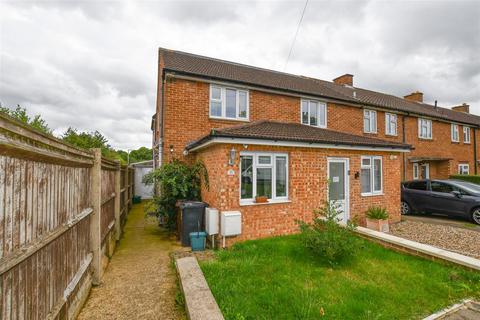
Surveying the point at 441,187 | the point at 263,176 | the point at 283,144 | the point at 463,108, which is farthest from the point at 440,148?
the point at 263,176

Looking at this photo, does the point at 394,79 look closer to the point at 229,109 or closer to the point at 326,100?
the point at 326,100

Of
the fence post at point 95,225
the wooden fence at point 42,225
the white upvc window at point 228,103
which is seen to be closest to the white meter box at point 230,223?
the fence post at point 95,225

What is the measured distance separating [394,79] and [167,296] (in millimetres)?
24238

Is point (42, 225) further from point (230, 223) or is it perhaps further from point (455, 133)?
point (455, 133)

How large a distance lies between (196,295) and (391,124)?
16.5 m

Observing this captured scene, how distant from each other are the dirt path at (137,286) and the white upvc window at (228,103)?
5.48m

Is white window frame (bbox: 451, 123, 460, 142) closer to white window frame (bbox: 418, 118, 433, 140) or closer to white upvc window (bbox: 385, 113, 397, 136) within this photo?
white window frame (bbox: 418, 118, 433, 140)

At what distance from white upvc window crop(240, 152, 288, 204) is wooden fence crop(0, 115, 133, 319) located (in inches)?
156

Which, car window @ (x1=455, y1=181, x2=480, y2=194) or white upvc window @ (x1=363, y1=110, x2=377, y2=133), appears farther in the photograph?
white upvc window @ (x1=363, y1=110, x2=377, y2=133)

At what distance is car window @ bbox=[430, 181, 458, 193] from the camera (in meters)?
9.87

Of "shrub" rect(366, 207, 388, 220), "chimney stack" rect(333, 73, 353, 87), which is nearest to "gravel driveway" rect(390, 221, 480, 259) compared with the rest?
"shrub" rect(366, 207, 388, 220)

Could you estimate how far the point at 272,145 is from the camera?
6992 mm

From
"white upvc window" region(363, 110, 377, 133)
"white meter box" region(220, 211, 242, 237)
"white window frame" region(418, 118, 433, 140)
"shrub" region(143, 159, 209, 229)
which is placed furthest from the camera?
"white window frame" region(418, 118, 433, 140)

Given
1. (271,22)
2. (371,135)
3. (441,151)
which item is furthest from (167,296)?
(441,151)
